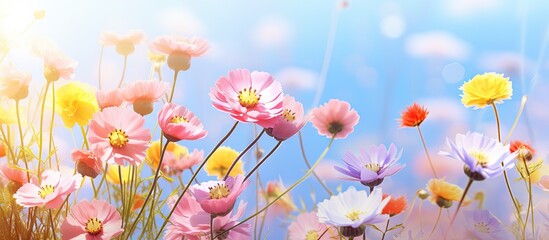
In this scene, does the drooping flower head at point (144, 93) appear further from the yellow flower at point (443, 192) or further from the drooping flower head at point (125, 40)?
the yellow flower at point (443, 192)

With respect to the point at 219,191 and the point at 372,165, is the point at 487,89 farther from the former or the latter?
the point at 219,191

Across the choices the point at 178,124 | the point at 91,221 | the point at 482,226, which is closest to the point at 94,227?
the point at 91,221

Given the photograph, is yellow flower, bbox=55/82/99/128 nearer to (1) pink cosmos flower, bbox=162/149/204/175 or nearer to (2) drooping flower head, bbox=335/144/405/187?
(1) pink cosmos flower, bbox=162/149/204/175

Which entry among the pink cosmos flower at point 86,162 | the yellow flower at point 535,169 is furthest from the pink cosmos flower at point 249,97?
the yellow flower at point 535,169

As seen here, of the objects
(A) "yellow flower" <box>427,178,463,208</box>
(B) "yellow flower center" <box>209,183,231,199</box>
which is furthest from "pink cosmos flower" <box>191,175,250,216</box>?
(A) "yellow flower" <box>427,178,463,208</box>

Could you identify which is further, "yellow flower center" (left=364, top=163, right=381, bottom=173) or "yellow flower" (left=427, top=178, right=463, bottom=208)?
"yellow flower" (left=427, top=178, right=463, bottom=208)

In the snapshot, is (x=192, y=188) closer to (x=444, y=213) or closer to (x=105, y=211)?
(x=105, y=211)
